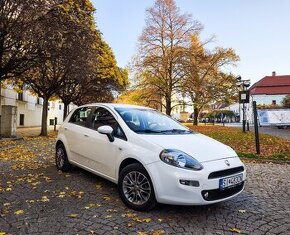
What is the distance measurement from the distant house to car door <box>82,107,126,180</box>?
Answer: 251ft

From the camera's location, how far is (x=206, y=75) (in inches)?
1436

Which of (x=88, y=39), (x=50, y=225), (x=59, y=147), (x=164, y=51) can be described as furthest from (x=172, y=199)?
(x=164, y=51)

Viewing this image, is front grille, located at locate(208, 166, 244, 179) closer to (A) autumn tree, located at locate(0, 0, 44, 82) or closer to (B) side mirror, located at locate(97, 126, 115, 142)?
(B) side mirror, located at locate(97, 126, 115, 142)

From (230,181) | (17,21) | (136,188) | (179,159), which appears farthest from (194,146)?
(17,21)

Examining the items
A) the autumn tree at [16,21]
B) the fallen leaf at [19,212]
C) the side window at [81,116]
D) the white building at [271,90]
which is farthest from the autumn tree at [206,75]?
the white building at [271,90]

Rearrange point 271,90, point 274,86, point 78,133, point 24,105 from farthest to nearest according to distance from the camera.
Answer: point 274,86 < point 271,90 < point 24,105 < point 78,133

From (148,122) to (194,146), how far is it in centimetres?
132

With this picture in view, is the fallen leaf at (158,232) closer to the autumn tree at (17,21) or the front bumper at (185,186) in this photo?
the front bumper at (185,186)

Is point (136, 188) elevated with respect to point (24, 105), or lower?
lower

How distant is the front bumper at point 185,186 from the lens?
170 inches

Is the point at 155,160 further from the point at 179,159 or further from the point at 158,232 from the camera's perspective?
the point at 158,232

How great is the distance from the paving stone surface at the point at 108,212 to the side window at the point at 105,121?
115cm

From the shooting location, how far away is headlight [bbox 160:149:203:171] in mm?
4414

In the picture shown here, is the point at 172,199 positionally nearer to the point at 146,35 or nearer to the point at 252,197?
the point at 252,197
